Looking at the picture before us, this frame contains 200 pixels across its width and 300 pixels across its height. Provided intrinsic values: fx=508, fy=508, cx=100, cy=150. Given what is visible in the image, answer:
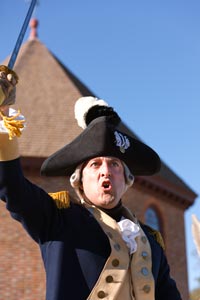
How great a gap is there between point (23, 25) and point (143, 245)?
4.54 ft

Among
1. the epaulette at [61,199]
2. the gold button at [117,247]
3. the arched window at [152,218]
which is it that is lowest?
the arched window at [152,218]

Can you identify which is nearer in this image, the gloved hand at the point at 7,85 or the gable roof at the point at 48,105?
the gloved hand at the point at 7,85

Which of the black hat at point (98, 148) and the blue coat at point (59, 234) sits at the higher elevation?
the black hat at point (98, 148)

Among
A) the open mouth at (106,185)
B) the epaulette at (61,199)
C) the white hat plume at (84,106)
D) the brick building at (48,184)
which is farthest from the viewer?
the brick building at (48,184)

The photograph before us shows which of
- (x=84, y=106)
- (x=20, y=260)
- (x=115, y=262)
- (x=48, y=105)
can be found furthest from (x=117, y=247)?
(x=48, y=105)

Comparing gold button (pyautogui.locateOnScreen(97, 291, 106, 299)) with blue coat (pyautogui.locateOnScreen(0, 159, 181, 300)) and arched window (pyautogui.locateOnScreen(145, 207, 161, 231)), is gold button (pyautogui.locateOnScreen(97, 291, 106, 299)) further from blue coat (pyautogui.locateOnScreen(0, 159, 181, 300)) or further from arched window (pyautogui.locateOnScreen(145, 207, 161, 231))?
arched window (pyautogui.locateOnScreen(145, 207, 161, 231))

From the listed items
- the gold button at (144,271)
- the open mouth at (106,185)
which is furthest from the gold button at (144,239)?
the open mouth at (106,185)

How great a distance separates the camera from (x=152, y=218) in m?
14.4

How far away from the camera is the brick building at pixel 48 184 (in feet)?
39.0

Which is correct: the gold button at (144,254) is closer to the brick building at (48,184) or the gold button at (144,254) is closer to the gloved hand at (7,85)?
the gloved hand at (7,85)

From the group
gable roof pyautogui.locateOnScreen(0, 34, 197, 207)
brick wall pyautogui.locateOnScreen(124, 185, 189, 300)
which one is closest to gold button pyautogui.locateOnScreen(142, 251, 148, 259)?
gable roof pyautogui.locateOnScreen(0, 34, 197, 207)

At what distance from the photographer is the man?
2553 mm

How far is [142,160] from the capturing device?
10.6 ft

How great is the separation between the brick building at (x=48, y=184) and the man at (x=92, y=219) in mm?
9211
